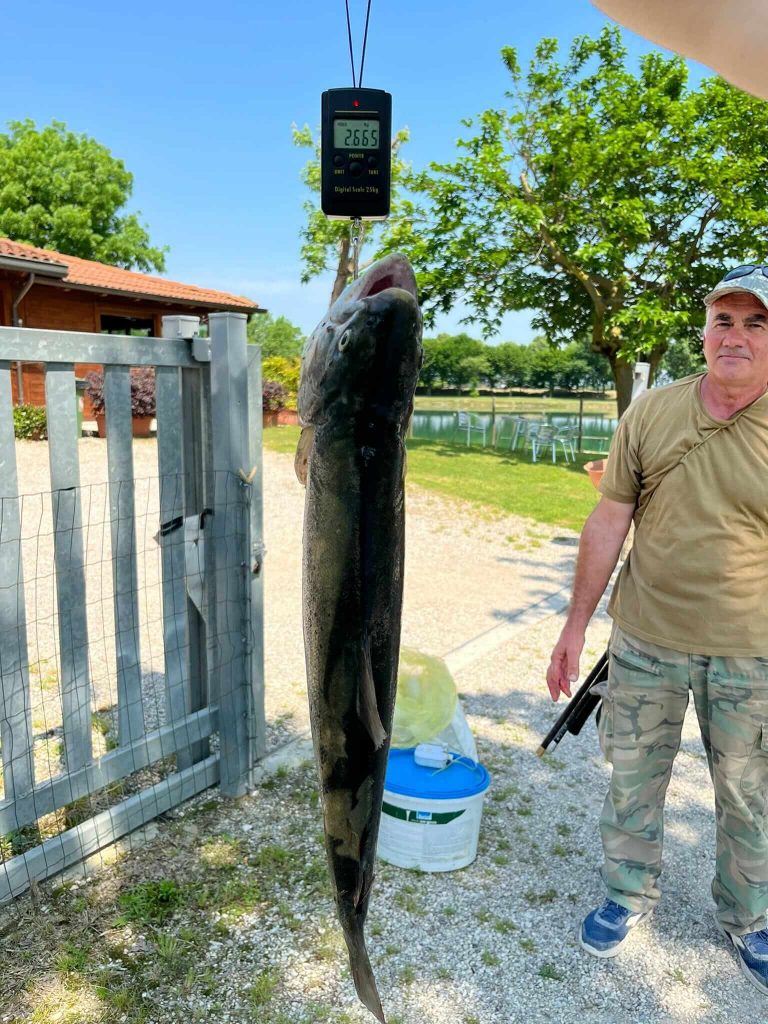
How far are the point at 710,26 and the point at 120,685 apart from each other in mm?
3303

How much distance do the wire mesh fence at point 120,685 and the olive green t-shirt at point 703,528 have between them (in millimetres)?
1949

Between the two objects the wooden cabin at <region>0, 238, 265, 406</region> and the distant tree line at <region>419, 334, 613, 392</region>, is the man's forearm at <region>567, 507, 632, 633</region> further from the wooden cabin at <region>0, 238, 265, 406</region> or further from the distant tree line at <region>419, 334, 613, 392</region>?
the distant tree line at <region>419, 334, 613, 392</region>

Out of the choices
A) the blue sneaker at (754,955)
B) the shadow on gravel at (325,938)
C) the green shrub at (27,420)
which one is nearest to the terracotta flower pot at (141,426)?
the green shrub at (27,420)

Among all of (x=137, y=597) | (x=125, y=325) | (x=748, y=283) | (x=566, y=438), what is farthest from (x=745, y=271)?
(x=125, y=325)

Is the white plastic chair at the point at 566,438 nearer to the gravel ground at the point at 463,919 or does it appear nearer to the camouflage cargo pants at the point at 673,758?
the gravel ground at the point at 463,919

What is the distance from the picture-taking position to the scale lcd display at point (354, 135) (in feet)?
4.72

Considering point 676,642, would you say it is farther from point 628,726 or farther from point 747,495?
point 747,495

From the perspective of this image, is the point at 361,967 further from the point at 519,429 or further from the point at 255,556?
the point at 519,429

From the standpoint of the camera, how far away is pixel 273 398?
81.6 ft

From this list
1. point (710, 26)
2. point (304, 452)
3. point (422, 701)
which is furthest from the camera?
point (422, 701)

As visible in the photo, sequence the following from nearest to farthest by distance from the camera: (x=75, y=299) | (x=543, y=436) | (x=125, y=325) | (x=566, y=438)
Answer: (x=75, y=299) → (x=543, y=436) → (x=566, y=438) → (x=125, y=325)

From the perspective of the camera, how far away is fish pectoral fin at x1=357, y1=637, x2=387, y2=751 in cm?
120

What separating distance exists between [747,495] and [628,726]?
3.13 ft

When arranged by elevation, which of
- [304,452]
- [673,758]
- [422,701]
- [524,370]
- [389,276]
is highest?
[524,370]
